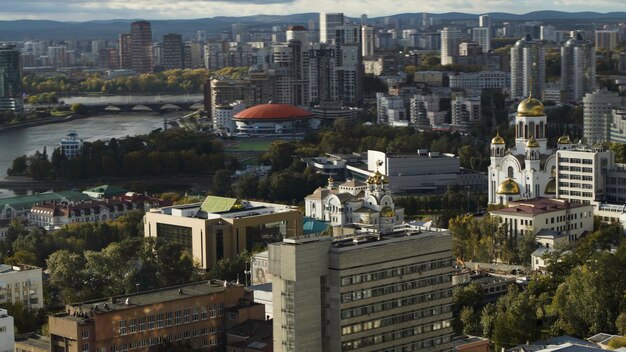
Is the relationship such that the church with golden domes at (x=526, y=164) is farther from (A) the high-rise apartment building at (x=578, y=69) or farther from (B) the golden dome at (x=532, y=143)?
(A) the high-rise apartment building at (x=578, y=69)

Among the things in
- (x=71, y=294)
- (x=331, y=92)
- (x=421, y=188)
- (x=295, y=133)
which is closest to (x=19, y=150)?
(x=295, y=133)

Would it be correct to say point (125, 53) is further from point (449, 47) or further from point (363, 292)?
point (363, 292)

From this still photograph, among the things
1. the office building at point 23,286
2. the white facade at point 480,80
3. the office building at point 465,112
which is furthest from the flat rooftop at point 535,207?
the white facade at point 480,80

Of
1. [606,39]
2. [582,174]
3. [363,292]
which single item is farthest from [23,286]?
[606,39]

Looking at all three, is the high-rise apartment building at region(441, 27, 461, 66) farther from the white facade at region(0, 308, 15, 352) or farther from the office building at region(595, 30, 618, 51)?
the white facade at region(0, 308, 15, 352)

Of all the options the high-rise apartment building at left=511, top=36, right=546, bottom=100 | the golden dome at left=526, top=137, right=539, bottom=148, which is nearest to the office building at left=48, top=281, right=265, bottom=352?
the golden dome at left=526, top=137, right=539, bottom=148

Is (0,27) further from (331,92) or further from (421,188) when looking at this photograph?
(421,188)

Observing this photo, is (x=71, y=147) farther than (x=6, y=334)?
Yes

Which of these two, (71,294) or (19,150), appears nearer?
(71,294)
